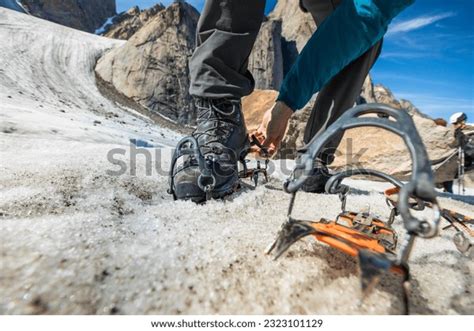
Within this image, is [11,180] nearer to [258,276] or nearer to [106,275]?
[106,275]

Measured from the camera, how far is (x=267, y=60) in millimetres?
14781

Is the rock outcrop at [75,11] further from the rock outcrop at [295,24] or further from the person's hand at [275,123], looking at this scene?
the person's hand at [275,123]

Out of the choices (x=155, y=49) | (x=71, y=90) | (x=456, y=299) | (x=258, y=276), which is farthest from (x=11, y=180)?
(x=155, y=49)

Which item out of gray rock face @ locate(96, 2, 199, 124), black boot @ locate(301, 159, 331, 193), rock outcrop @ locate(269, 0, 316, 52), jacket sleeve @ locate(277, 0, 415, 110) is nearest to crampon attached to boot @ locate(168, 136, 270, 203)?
jacket sleeve @ locate(277, 0, 415, 110)

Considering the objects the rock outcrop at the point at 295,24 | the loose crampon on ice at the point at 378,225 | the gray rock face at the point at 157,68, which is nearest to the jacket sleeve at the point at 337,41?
the loose crampon on ice at the point at 378,225

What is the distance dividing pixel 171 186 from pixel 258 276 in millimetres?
601

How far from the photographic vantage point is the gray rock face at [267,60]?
1462cm

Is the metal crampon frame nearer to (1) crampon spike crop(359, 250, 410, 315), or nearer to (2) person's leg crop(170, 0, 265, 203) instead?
(1) crampon spike crop(359, 250, 410, 315)

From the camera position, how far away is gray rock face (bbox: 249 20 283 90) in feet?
48.0

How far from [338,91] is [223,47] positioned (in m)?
0.60

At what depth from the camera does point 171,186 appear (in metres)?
1.00

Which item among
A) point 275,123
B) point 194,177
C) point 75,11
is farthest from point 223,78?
point 75,11

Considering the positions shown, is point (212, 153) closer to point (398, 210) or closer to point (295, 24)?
point (398, 210)

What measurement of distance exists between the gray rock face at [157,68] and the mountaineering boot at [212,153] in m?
8.52
